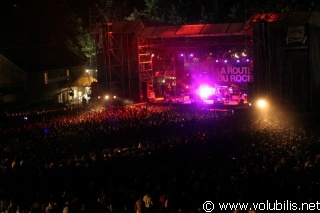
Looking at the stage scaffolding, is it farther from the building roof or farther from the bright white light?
the building roof

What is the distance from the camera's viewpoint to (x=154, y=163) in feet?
41.3

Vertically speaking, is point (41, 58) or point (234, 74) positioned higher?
point (41, 58)

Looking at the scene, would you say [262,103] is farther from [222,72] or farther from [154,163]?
[154,163]

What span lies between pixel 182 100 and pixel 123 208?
20.4 metres

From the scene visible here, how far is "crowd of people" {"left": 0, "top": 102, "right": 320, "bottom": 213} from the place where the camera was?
31.4ft

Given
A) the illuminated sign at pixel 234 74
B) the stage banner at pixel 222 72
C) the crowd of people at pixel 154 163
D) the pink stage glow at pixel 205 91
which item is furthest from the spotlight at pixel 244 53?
the crowd of people at pixel 154 163

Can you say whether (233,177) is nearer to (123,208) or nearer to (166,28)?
(123,208)

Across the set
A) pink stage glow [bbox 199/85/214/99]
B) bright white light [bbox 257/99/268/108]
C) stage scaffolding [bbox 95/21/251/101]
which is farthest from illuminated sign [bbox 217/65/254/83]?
bright white light [bbox 257/99/268/108]

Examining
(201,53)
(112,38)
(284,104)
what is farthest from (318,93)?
→ (112,38)

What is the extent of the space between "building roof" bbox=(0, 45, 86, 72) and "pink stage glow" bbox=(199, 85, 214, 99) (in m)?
12.5

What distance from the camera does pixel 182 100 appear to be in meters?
29.3

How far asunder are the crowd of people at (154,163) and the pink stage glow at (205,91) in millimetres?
8892

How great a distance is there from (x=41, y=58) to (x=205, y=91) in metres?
14.2

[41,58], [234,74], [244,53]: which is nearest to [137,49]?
[234,74]
